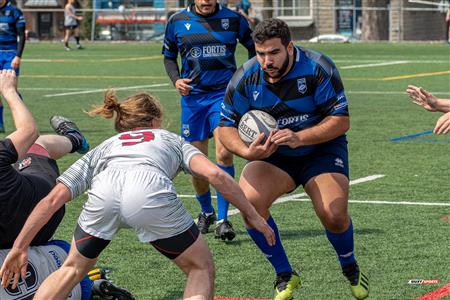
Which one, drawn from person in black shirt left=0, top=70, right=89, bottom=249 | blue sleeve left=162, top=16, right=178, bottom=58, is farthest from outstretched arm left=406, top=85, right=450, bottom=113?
blue sleeve left=162, top=16, right=178, bottom=58

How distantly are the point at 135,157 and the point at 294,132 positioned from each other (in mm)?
1624

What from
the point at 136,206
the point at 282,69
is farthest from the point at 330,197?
the point at 136,206

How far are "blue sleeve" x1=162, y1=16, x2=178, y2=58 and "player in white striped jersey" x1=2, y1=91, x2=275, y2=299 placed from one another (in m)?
4.14

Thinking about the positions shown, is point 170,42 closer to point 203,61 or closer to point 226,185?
point 203,61

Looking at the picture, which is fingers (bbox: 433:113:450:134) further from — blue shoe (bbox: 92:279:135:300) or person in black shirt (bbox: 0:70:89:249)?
person in black shirt (bbox: 0:70:89:249)

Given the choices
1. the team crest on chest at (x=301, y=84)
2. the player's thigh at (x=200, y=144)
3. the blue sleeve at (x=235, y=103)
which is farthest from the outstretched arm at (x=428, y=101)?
the player's thigh at (x=200, y=144)

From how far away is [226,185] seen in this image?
6430 mm

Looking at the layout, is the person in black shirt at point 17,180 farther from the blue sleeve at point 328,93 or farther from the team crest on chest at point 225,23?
the team crest on chest at point 225,23

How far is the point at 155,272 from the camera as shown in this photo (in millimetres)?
8547

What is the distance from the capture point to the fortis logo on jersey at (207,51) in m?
10.6

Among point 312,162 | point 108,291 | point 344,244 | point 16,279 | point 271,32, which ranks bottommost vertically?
point 108,291

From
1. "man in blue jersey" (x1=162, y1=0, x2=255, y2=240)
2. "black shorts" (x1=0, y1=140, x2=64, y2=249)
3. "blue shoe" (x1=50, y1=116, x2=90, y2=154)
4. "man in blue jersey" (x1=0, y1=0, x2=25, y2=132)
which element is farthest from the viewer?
"man in blue jersey" (x1=0, y1=0, x2=25, y2=132)

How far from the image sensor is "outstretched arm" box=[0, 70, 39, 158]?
7.21 meters

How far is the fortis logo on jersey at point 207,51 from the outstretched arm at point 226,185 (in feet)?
13.3
